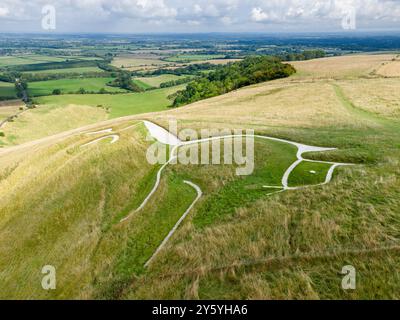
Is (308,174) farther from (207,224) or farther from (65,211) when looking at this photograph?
(65,211)

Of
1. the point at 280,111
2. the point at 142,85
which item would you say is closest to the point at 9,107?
the point at 142,85

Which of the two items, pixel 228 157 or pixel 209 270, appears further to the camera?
pixel 228 157

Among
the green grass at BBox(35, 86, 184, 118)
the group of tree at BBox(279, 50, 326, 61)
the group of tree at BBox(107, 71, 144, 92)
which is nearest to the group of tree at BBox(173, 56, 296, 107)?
the green grass at BBox(35, 86, 184, 118)

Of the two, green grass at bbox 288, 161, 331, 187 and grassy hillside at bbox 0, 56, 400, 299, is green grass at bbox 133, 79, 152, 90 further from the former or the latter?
A: green grass at bbox 288, 161, 331, 187

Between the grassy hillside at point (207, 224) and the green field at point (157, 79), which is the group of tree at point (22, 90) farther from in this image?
the grassy hillside at point (207, 224)

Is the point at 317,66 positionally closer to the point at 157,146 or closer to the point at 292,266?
the point at 157,146

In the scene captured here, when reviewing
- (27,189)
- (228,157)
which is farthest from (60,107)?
(228,157)
